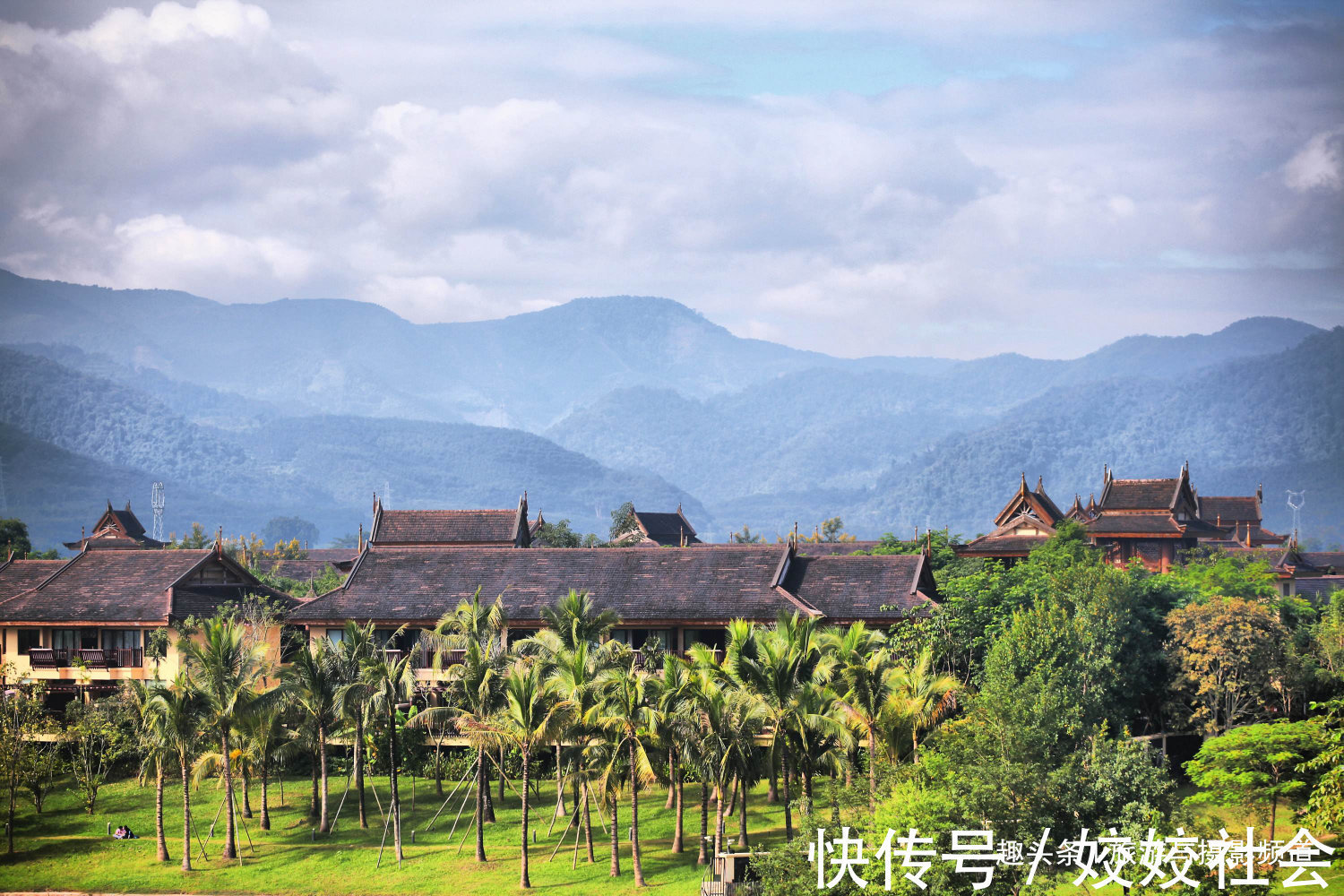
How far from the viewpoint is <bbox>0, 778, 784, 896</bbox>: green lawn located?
40719 mm

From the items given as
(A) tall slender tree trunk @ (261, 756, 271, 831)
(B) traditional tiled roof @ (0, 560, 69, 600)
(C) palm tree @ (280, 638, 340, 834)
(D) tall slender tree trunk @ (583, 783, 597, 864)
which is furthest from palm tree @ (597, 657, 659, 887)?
(B) traditional tiled roof @ (0, 560, 69, 600)

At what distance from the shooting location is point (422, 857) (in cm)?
4284

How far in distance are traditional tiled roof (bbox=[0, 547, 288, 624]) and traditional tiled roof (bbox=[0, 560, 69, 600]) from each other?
109cm

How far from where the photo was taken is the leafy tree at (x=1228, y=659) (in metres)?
46.6

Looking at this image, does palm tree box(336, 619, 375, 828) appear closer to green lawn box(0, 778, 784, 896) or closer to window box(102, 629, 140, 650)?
green lawn box(0, 778, 784, 896)

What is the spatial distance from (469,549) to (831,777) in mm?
20594

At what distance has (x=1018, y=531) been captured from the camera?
8775 centimetres

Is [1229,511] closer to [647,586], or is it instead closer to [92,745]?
[647,586]

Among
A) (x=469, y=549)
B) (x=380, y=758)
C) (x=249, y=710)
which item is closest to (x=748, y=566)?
(x=469, y=549)

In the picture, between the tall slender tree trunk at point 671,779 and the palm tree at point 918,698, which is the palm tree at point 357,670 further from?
the palm tree at point 918,698

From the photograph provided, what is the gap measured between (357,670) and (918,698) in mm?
17320

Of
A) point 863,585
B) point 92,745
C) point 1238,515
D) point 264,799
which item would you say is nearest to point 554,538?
point 1238,515

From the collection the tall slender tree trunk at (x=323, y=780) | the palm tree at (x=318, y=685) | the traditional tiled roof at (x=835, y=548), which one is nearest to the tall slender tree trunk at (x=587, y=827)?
the tall slender tree trunk at (x=323, y=780)

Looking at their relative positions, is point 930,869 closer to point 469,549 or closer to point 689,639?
point 689,639
